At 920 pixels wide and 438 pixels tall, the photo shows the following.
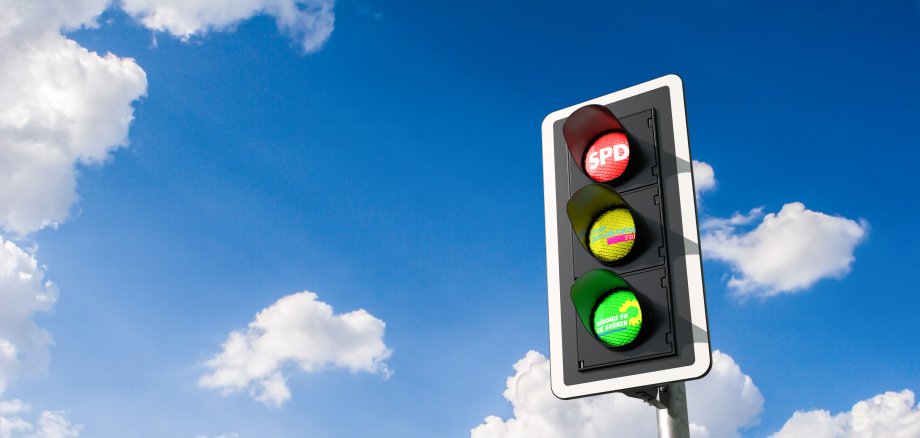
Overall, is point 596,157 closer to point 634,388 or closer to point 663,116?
point 663,116

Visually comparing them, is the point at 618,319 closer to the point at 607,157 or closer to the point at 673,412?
the point at 673,412

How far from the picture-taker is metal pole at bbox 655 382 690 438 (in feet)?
10.3

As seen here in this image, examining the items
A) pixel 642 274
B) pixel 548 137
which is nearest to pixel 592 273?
pixel 642 274

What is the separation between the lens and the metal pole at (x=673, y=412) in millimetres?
3152

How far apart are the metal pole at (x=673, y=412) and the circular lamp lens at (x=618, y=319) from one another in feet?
0.86

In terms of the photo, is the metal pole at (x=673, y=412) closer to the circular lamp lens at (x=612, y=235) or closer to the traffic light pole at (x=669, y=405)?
the traffic light pole at (x=669, y=405)

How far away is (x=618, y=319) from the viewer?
329cm

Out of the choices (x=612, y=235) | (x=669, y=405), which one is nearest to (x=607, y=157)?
(x=612, y=235)

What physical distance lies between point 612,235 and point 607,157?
1.48 feet

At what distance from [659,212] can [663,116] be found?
1.96ft

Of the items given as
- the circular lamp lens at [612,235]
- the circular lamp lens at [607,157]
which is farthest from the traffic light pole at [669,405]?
the circular lamp lens at [607,157]

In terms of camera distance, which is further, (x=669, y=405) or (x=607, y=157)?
(x=607, y=157)

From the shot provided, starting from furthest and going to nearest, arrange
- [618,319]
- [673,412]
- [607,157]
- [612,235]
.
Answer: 1. [607,157]
2. [612,235]
3. [618,319]
4. [673,412]

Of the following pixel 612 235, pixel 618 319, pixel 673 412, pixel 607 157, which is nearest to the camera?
pixel 673 412
